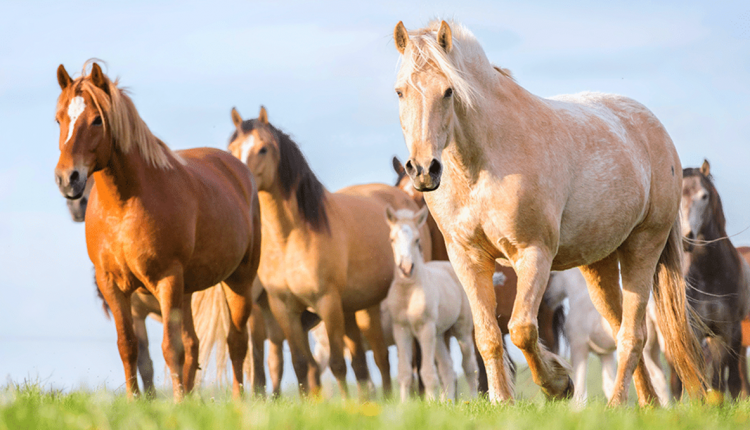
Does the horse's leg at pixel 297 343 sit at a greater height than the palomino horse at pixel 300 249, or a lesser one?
lesser

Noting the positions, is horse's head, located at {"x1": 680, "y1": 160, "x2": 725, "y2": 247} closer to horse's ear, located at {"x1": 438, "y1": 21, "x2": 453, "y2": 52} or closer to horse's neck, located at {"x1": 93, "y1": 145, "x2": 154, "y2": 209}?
horse's ear, located at {"x1": 438, "y1": 21, "x2": 453, "y2": 52}

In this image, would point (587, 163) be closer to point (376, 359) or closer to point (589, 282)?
point (589, 282)

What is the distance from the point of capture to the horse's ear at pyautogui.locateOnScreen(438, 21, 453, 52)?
4.46 m

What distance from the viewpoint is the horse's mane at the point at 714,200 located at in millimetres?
8555

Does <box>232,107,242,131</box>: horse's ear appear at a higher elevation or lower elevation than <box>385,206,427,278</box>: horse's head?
higher

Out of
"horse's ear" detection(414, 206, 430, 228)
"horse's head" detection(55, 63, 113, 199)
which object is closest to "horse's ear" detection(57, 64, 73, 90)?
"horse's head" detection(55, 63, 113, 199)

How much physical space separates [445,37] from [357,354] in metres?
6.33

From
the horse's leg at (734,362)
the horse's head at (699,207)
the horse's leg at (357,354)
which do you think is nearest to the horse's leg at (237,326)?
the horse's leg at (357,354)

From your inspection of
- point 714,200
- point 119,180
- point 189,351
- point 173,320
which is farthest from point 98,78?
point 714,200

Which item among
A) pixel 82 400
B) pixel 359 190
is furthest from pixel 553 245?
pixel 359 190

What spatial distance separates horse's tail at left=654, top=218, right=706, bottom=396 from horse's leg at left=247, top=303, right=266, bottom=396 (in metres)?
4.52

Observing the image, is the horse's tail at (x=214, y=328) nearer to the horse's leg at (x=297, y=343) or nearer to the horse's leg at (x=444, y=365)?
the horse's leg at (x=297, y=343)

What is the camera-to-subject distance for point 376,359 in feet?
33.0

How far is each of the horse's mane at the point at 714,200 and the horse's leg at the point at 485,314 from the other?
4.71 m
